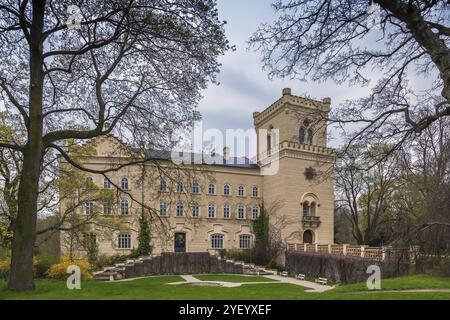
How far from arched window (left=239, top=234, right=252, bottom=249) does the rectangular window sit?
1183cm

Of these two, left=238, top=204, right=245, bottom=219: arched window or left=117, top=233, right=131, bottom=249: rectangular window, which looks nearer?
left=117, top=233, right=131, bottom=249: rectangular window

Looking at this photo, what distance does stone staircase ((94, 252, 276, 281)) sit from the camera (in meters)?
29.8

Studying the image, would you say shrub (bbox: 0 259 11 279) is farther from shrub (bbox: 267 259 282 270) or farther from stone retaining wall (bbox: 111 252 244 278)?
shrub (bbox: 267 259 282 270)

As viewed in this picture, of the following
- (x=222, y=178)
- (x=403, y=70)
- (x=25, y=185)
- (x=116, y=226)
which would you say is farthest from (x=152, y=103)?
(x=222, y=178)

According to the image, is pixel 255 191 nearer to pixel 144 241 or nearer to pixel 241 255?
pixel 241 255

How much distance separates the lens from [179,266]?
3234 centimetres

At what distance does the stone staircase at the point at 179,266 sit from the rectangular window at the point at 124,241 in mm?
3585

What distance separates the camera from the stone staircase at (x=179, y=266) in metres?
29.8

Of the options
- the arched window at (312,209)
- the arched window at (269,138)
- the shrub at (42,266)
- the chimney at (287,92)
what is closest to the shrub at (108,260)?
the shrub at (42,266)

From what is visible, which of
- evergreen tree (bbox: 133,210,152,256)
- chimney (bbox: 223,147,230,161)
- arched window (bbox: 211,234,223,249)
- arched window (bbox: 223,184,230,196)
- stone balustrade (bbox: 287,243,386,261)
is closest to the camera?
stone balustrade (bbox: 287,243,386,261)

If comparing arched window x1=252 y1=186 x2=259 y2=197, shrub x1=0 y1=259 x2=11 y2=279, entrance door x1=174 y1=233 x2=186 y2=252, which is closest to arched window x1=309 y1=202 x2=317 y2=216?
arched window x1=252 y1=186 x2=259 y2=197

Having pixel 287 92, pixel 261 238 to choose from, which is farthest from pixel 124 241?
pixel 287 92
